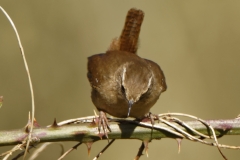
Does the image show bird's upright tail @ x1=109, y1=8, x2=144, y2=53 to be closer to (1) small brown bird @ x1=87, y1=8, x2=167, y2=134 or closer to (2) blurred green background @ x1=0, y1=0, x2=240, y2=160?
(1) small brown bird @ x1=87, y1=8, x2=167, y2=134

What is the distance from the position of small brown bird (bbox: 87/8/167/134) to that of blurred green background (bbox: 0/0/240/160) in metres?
0.77

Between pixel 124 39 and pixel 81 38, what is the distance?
2.99ft

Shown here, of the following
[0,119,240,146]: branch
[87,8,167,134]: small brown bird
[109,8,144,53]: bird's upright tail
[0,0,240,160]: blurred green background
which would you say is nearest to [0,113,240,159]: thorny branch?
[0,119,240,146]: branch

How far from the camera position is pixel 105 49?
399 cm

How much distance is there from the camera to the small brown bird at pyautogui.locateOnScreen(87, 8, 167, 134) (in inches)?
109

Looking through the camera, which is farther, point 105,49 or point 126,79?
point 105,49

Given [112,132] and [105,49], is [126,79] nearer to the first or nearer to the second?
[112,132]

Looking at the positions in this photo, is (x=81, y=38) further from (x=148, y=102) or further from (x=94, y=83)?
(x=148, y=102)

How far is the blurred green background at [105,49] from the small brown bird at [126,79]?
77cm

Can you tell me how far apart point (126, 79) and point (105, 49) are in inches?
49.0

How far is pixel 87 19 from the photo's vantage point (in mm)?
4027

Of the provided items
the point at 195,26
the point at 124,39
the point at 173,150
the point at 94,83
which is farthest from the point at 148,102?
the point at 195,26

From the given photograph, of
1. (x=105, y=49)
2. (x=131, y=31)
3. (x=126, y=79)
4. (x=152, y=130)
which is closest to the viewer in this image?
(x=152, y=130)

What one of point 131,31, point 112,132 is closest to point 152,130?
point 112,132
